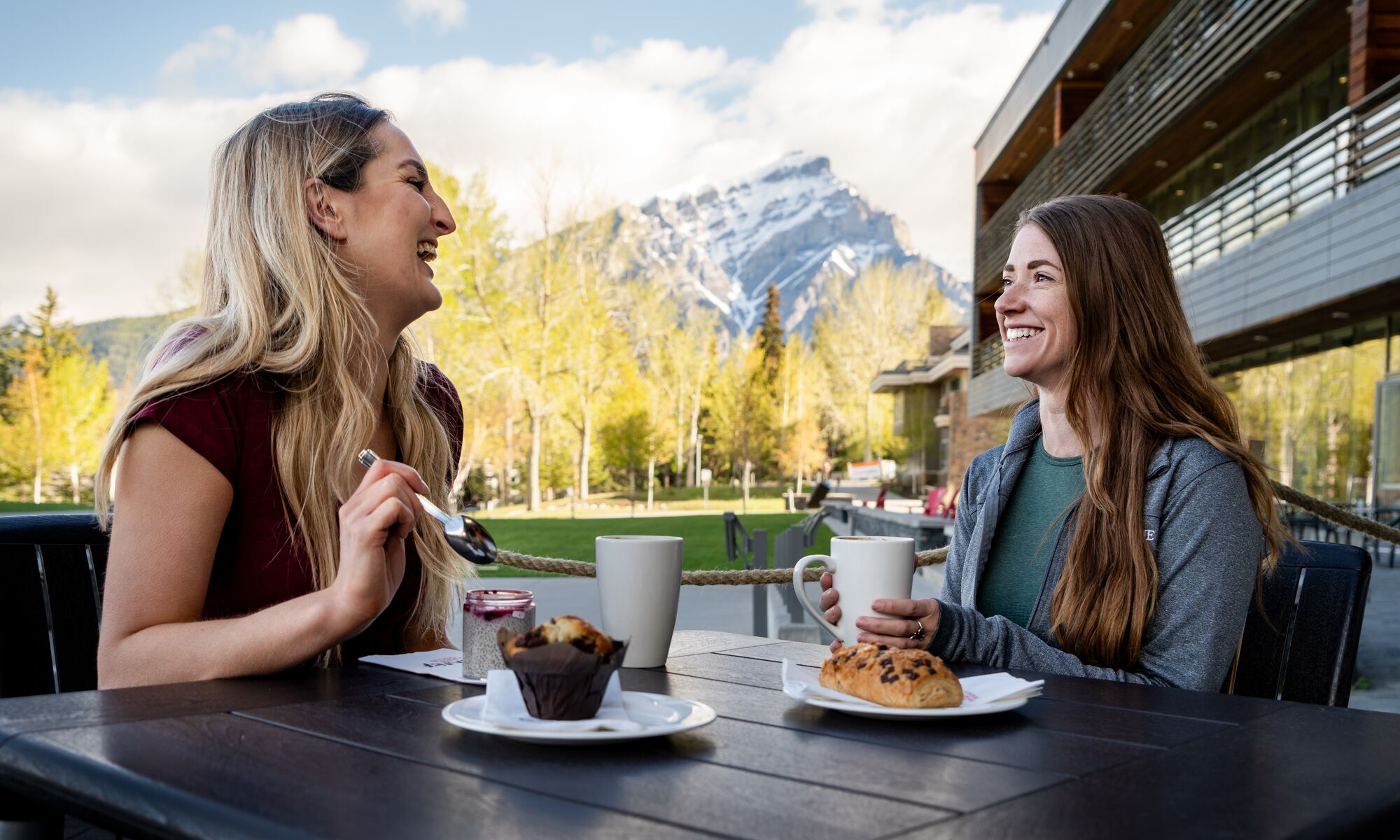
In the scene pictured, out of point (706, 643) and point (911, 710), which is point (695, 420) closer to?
point (706, 643)

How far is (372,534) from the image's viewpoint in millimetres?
1432

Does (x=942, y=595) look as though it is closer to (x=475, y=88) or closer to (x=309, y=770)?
(x=309, y=770)

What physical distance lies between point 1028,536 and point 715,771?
1475 mm

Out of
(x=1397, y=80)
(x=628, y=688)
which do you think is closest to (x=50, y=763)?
(x=628, y=688)

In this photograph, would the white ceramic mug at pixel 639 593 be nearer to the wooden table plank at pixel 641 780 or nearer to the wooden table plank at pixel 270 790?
the wooden table plank at pixel 641 780

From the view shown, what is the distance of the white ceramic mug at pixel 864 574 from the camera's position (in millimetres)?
1676

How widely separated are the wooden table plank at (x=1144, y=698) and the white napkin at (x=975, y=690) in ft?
0.32

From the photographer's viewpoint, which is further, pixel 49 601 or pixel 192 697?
pixel 49 601

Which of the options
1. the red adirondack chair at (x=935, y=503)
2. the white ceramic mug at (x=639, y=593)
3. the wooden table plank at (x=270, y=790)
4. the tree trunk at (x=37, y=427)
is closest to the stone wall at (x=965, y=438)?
the red adirondack chair at (x=935, y=503)

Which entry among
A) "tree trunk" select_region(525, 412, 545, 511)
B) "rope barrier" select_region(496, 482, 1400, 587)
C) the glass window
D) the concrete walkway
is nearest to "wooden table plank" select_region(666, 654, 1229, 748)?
"rope barrier" select_region(496, 482, 1400, 587)

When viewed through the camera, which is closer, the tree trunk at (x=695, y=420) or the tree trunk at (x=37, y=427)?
the tree trunk at (x=37, y=427)

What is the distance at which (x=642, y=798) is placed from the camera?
0.93 meters

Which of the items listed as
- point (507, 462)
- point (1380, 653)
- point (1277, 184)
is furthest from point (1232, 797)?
point (507, 462)

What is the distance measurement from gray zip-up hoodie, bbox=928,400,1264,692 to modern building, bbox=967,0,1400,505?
596 centimetres
